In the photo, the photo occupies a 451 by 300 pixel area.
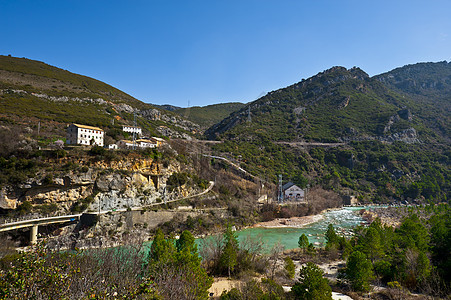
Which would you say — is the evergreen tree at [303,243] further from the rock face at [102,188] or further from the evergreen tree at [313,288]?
the rock face at [102,188]

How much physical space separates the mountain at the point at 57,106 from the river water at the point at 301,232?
109 ft

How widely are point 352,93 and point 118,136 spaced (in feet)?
336

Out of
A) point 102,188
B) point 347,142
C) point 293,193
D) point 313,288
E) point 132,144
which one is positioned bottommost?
point 293,193

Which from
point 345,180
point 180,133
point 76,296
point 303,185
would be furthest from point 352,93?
point 76,296

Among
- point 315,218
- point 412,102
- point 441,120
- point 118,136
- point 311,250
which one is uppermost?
point 412,102

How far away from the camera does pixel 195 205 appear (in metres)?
41.3

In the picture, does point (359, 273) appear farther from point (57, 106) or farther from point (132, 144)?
point (57, 106)

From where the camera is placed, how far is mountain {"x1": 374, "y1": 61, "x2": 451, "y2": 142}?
3998 inches

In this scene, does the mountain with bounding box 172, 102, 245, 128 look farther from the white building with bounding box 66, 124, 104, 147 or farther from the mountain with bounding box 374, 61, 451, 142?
the mountain with bounding box 374, 61, 451, 142

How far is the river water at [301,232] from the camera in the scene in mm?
33062

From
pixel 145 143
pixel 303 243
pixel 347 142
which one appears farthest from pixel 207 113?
pixel 303 243

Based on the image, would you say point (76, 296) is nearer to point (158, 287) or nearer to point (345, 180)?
point (158, 287)

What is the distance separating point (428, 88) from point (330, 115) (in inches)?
3531

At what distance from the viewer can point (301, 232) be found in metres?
40.2
